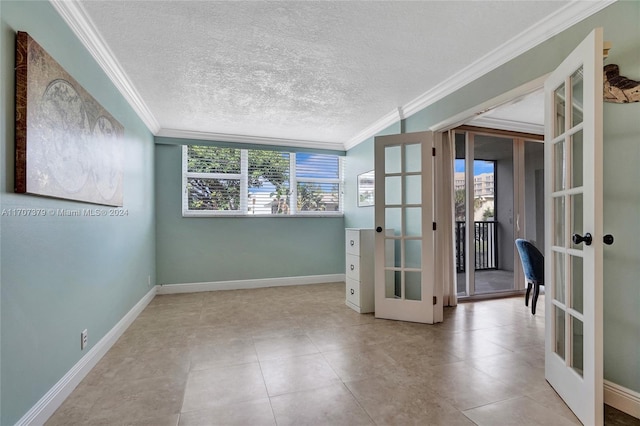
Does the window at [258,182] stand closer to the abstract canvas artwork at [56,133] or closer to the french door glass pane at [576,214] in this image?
the abstract canvas artwork at [56,133]

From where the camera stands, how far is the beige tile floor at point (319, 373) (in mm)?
1675

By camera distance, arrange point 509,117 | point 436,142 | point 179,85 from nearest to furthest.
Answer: point 179,85, point 436,142, point 509,117

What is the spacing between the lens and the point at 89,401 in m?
1.82

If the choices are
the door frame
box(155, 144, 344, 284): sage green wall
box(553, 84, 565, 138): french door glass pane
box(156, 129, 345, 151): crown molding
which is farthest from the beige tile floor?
box(156, 129, 345, 151): crown molding

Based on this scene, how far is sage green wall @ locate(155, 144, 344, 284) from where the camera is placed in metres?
4.55

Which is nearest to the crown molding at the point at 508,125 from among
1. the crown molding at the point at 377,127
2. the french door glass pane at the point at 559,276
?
the crown molding at the point at 377,127

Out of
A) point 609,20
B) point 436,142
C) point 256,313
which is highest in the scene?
point 609,20

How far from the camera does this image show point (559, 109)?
1882 mm

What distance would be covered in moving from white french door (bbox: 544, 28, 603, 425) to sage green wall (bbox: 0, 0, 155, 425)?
272 cm

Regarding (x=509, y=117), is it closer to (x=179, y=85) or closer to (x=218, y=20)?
(x=218, y=20)

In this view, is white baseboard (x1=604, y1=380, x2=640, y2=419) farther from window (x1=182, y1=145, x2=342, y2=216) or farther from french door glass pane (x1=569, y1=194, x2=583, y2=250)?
window (x1=182, y1=145, x2=342, y2=216)

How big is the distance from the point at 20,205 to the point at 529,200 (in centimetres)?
610

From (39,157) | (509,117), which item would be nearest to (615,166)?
(509,117)

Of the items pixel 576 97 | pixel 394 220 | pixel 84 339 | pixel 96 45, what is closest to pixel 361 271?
pixel 394 220
